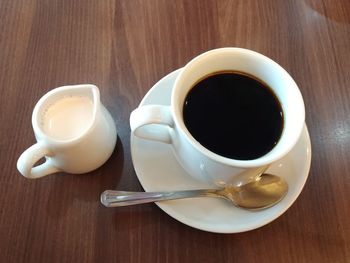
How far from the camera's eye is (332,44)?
784 mm

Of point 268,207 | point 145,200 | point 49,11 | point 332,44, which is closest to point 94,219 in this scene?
point 145,200

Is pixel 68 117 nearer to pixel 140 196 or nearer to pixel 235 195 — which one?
pixel 140 196

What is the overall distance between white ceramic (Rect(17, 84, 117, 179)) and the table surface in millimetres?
48

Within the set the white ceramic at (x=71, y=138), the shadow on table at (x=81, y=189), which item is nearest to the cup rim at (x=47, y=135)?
the white ceramic at (x=71, y=138)

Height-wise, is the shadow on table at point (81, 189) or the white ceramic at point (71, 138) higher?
the white ceramic at point (71, 138)

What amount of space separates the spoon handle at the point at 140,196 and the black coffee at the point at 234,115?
9cm

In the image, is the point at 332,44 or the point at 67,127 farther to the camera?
the point at 332,44

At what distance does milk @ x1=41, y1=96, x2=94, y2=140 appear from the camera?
614 mm

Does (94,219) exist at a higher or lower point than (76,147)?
lower

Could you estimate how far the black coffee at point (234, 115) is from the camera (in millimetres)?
574

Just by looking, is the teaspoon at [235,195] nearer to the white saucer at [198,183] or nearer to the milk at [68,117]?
the white saucer at [198,183]

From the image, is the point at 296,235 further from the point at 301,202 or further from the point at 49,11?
the point at 49,11

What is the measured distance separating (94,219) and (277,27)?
589 mm

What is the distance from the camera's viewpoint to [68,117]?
0.63 m
